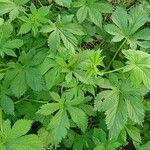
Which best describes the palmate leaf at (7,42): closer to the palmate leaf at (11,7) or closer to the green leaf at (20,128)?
the palmate leaf at (11,7)

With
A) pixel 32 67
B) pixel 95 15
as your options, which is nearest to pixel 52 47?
pixel 32 67

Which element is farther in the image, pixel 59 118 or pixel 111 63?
pixel 111 63

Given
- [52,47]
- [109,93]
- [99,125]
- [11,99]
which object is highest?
[52,47]

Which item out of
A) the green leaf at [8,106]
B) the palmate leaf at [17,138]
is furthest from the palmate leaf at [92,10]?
the palmate leaf at [17,138]

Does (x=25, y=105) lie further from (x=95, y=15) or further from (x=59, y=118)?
(x=95, y=15)

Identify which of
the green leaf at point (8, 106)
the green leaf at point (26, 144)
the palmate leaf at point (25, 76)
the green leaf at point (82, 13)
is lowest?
the green leaf at point (26, 144)

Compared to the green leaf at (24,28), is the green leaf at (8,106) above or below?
below
